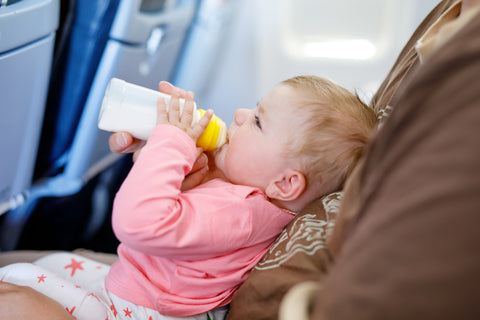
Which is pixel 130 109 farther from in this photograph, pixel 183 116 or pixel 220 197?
pixel 220 197

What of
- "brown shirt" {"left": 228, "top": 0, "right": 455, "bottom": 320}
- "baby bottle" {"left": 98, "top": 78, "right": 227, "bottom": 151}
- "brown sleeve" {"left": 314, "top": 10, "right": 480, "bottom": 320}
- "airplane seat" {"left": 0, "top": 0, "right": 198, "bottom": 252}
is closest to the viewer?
"brown sleeve" {"left": 314, "top": 10, "right": 480, "bottom": 320}

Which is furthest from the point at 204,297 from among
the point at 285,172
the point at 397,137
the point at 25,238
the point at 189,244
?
the point at 25,238

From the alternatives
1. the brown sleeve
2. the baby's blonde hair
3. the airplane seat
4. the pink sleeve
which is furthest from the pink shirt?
the airplane seat

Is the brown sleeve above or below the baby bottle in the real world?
above

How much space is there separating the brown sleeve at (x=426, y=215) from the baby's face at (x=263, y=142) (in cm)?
40

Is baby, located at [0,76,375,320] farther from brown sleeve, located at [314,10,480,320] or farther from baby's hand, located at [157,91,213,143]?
brown sleeve, located at [314,10,480,320]

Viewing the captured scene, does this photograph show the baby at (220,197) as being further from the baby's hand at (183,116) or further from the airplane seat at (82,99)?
the airplane seat at (82,99)

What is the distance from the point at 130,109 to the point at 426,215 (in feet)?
1.82

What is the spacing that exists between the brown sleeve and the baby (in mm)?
361

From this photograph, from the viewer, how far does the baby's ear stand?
31.9 inches

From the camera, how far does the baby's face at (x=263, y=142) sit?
0.82m

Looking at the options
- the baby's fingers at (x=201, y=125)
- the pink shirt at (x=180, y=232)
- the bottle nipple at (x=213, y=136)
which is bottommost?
the pink shirt at (x=180, y=232)

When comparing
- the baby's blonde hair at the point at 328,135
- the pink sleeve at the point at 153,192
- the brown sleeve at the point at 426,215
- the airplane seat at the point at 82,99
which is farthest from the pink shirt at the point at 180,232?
the airplane seat at the point at 82,99

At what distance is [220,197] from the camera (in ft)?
2.52
